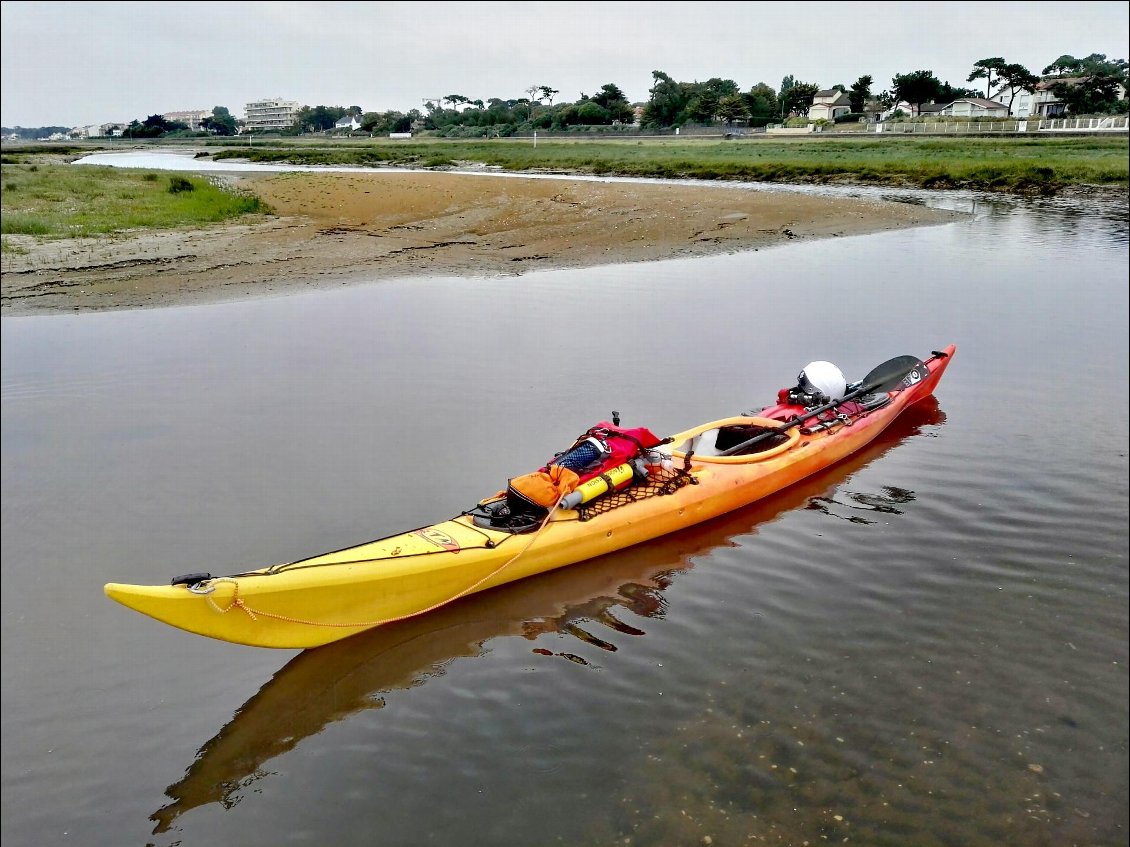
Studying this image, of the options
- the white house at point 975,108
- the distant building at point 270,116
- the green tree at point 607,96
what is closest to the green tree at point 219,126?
the distant building at point 270,116

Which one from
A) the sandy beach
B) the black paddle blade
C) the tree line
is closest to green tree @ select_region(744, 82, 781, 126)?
the tree line

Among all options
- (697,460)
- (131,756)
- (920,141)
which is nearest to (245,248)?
(697,460)

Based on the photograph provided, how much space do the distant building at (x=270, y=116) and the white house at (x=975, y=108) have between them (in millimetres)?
110117

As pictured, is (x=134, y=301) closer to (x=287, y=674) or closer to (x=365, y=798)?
(x=287, y=674)

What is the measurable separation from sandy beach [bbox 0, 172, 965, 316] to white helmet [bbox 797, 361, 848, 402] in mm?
9733

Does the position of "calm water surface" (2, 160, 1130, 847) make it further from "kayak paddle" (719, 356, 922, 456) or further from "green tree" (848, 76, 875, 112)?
"green tree" (848, 76, 875, 112)

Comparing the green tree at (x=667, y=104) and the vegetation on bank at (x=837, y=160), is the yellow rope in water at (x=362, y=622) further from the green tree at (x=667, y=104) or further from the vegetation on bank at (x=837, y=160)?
the green tree at (x=667, y=104)

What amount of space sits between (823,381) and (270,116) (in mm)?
163128

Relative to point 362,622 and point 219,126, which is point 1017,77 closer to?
point 362,622

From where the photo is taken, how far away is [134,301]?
1473cm

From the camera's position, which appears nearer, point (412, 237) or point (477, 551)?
point (477, 551)

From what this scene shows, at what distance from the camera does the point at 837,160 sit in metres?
41.2

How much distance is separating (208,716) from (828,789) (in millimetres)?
3883

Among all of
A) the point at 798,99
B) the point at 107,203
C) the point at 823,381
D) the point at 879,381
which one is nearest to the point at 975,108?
the point at 798,99
